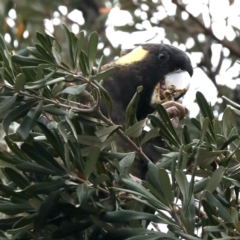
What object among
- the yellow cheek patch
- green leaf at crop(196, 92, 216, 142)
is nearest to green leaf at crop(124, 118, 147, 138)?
green leaf at crop(196, 92, 216, 142)

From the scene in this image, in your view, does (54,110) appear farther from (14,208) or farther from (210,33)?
(210,33)

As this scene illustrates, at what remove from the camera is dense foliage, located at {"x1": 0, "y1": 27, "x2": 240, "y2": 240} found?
2.86 feet

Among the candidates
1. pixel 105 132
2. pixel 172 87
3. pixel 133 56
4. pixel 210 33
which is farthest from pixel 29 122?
pixel 210 33

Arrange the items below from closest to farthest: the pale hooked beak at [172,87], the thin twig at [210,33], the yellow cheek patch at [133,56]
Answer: the pale hooked beak at [172,87] < the yellow cheek patch at [133,56] < the thin twig at [210,33]

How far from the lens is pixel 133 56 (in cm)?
193

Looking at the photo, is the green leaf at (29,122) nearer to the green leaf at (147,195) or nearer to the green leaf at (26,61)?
the green leaf at (26,61)

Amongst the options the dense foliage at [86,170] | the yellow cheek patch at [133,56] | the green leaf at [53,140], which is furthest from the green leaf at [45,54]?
the yellow cheek patch at [133,56]

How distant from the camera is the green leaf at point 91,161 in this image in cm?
91

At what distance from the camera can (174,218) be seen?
870 millimetres

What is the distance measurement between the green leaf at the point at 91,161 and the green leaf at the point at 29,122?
0.34 feet

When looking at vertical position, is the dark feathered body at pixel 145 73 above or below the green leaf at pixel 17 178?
below

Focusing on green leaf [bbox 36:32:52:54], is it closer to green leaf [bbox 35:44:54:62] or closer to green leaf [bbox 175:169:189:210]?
green leaf [bbox 35:44:54:62]

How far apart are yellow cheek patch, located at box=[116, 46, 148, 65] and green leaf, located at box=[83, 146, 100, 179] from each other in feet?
3.32

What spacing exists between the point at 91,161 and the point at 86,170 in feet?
0.06
